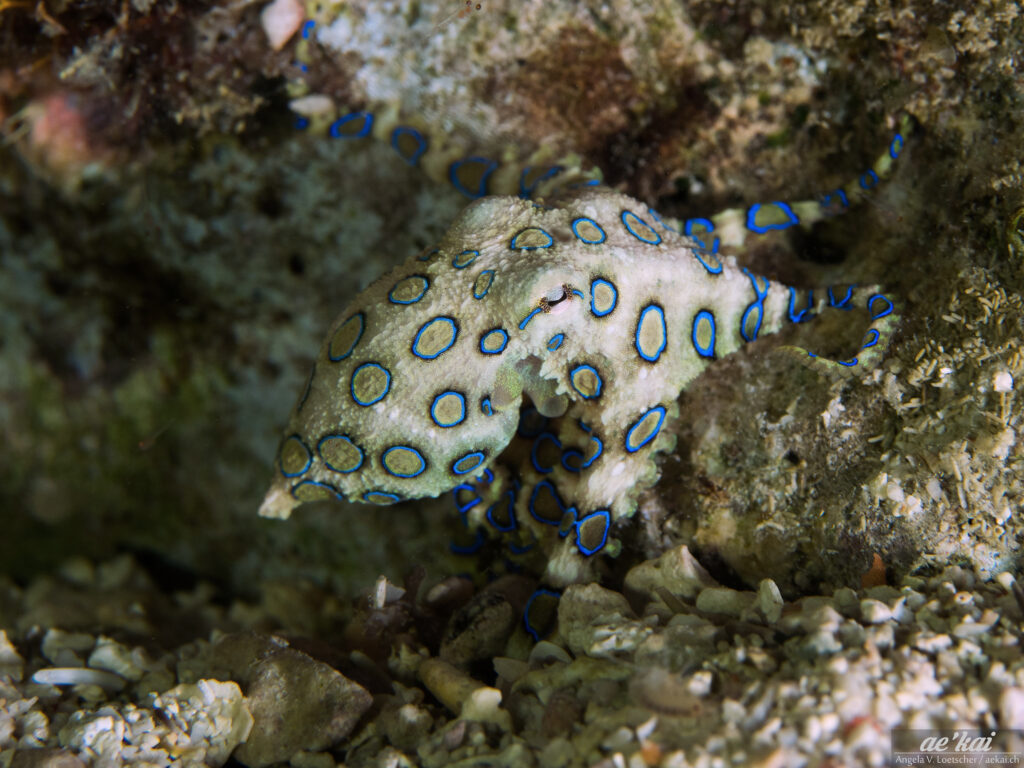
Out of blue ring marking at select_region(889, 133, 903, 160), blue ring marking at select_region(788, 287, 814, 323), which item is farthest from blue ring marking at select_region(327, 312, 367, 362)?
blue ring marking at select_region(889, 133, 903, 160)

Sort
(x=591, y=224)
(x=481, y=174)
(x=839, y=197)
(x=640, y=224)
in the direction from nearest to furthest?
(x=591, y=224) < (x=640, y=224) < (x=839, y=197) < (x=481, y=174)

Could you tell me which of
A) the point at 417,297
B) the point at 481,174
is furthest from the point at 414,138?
the point at 417,297

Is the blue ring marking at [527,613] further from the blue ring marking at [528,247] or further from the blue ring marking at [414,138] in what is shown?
the blue ring marking at [414,138]

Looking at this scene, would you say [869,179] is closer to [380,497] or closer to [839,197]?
[839,197]

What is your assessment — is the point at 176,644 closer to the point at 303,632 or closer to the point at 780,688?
the point at 303,632

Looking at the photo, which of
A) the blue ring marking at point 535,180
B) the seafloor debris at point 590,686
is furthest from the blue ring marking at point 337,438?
the blue ring marking at point 535,180

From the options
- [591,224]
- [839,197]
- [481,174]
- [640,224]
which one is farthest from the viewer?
[481,174]

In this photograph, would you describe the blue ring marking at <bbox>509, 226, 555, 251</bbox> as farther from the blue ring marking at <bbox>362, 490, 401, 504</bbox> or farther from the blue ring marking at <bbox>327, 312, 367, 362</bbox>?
the blue ring marking at <bbox>362, 490, 401, 504</bbox>
